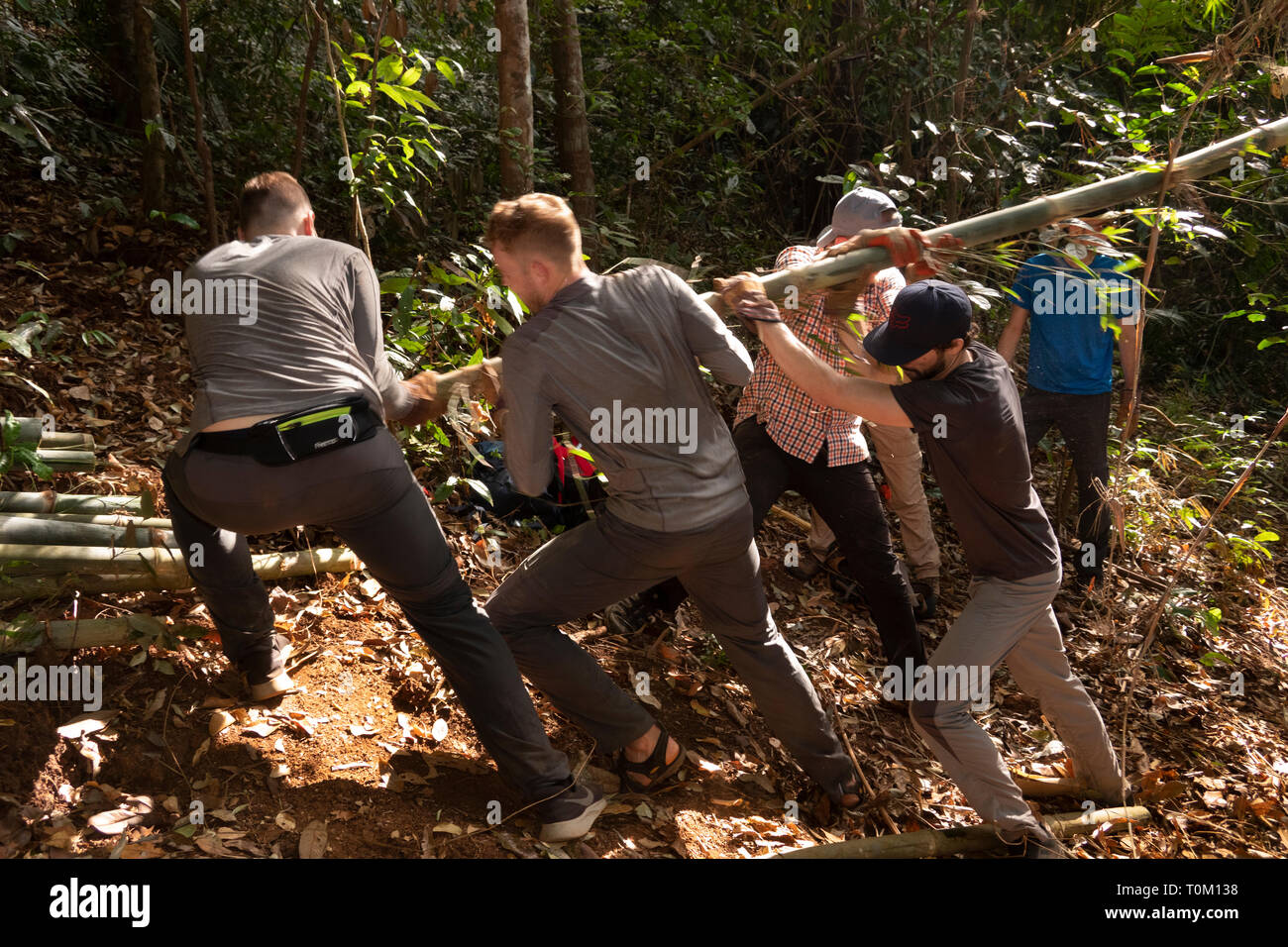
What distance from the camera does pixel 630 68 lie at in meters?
8.34

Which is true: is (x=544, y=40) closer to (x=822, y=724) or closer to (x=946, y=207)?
(x=946, y=207)

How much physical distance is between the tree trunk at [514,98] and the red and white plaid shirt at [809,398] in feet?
7.35

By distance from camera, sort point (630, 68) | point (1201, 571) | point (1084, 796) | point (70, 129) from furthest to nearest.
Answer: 1. point (630, 68)
2. point (70, 129)
3. point (1201, 571)
4. point (1084, 796)

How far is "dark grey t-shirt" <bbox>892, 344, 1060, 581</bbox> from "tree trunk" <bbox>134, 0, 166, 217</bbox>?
4.76 meters

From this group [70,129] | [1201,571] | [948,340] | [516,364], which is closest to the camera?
[516,364]

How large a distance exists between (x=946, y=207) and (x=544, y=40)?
3714 millimetres

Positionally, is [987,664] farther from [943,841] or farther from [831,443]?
[831,443]

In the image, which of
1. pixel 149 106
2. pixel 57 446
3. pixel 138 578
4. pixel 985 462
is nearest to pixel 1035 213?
pixel 985 462

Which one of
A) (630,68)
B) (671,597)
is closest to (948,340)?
(671,597)

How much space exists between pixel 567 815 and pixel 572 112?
5.35 metres

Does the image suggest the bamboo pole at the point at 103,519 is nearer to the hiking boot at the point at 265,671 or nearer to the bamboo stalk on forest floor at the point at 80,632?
the bamboo stalk on forest floor at the point at 80,632

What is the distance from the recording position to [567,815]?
3268 mm

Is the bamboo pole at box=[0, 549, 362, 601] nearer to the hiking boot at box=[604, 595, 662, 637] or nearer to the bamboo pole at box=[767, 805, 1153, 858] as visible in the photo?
the hiking boot at box=[604, 595, 662, 637]
